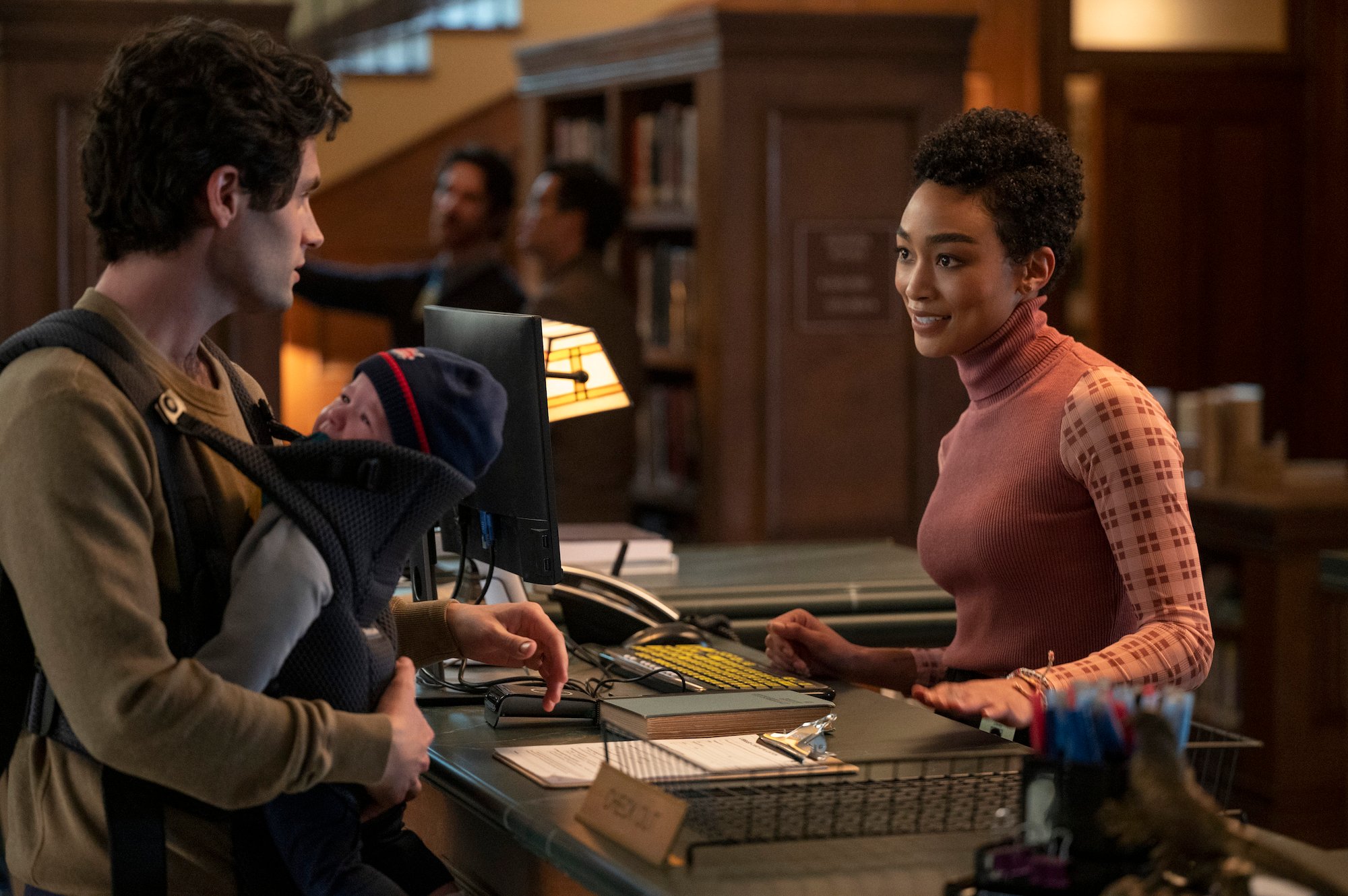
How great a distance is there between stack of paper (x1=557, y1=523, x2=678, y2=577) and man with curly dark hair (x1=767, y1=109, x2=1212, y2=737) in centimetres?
88

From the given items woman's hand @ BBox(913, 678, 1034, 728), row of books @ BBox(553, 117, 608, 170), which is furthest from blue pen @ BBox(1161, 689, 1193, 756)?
row of books @ BBox(553, 117, 608, 170)

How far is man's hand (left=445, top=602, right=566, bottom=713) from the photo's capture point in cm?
186

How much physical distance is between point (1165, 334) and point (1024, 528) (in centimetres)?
440

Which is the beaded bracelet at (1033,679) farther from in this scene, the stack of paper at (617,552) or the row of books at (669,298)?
the row of books at (669,298)

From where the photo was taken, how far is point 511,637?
1.85 metres

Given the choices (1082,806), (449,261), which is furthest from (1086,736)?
(449,261)

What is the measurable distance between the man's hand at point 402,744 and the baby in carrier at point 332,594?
0.07 feet

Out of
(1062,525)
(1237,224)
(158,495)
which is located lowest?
(1062,525)

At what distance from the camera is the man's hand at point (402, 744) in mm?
1495

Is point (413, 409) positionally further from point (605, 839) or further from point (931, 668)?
point (931, 668)

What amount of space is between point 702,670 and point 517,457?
38 cm

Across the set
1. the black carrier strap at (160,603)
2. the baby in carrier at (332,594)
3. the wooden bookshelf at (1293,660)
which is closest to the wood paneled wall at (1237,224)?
the wooden bookshelf at (1293,660)

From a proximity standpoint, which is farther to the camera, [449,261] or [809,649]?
[449,261]

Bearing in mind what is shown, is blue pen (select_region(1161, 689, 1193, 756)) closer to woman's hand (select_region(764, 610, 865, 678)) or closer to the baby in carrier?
the baby in carrier
